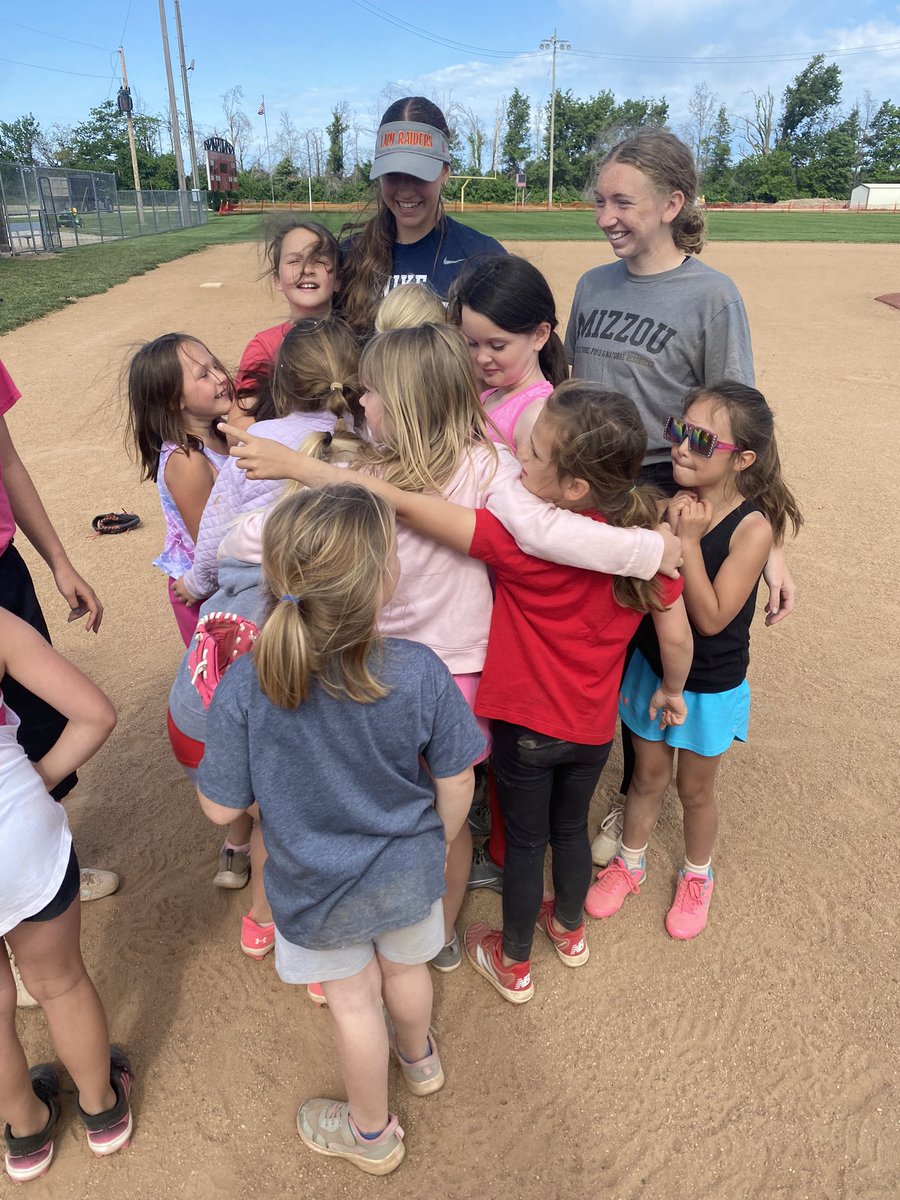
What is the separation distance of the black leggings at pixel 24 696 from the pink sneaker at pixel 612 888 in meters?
1.83

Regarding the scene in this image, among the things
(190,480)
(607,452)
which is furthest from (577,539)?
(190,480)

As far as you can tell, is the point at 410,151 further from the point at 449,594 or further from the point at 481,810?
the point at 481,810

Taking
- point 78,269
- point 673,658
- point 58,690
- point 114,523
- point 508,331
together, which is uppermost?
point 508,331

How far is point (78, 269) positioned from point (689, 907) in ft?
68.8

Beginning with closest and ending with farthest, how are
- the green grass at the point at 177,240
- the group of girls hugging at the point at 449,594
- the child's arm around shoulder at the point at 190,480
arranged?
the group of girls hugging at the point at 449,594 → the child's arm around shoulder at the point at 190,480 → the green grass at the point at 177,240

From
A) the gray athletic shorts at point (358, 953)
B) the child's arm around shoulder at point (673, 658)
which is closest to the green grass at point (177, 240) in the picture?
the child's arm around shoulder at point (673, 658)

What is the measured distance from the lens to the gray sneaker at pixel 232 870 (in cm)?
296

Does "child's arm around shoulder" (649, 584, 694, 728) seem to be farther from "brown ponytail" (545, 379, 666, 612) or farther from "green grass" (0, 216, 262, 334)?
"green grass" (0, 216, 262, 334)

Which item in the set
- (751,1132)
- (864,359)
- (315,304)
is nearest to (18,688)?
(315,304)

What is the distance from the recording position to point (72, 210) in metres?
25.3

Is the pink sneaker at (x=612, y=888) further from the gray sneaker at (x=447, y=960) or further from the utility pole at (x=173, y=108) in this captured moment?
the utility pole at (x=173, y=108)

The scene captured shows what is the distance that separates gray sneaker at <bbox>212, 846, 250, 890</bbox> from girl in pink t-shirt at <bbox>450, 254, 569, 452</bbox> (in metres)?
1.85

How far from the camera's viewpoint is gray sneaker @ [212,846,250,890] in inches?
117

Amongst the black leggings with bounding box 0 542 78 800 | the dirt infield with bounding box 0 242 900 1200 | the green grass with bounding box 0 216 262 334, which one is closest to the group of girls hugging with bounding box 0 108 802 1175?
the dirt infield with bounding box 0 242 900 1200
